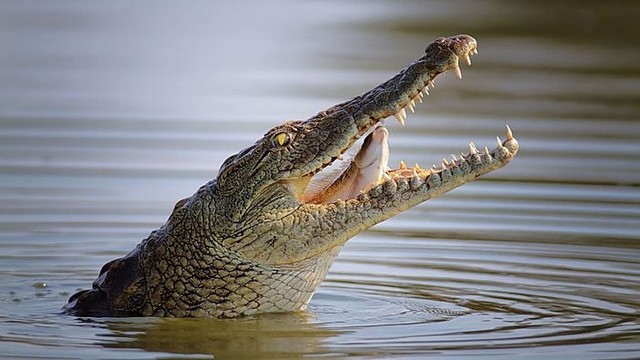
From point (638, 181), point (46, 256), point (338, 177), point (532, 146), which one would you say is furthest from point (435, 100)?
point (338, 177)

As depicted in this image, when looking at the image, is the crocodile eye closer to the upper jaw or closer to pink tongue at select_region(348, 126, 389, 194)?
the upper jaw

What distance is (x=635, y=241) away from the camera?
463 inches

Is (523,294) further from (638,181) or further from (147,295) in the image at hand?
(638,181)

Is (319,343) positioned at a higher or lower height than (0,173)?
lower

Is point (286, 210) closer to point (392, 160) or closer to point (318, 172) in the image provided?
point (318, 172)

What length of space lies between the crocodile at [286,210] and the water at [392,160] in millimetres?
158

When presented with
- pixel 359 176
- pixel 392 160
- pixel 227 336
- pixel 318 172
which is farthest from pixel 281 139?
pixel 392 160

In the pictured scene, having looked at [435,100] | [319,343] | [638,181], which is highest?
[435,100]

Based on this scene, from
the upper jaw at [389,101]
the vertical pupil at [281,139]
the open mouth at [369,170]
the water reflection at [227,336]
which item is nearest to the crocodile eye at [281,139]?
the vertical pupil at [281,139]

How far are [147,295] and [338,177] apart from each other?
1.17m

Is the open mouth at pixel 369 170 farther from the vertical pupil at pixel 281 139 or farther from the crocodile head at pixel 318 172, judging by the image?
the vertical pupil at pixel 281 139

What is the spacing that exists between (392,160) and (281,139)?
5378mm

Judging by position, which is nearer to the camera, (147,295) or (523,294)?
(147,295)

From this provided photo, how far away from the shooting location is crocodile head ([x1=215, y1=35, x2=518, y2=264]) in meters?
8.77
